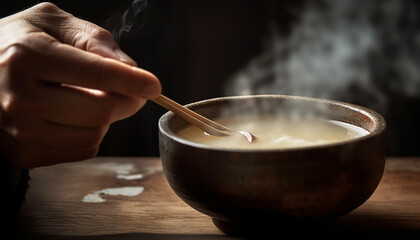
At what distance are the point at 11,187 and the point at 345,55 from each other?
123 centimetres

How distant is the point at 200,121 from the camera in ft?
3.38

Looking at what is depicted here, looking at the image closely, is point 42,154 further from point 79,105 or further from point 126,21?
point 126,21

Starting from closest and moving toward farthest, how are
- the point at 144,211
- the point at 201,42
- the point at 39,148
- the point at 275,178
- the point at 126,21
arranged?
the point at 275,178 → the point at 39,148 → the point at 144,211 → the point at 126,21 → the point at 201,42

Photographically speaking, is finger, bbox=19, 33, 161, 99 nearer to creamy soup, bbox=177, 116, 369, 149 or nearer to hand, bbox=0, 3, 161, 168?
hand, bbox=0, 3, 161, 168

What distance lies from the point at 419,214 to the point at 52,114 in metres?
0.75

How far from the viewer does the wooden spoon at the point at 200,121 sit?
Result: 1000 millimetres

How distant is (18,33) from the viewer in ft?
2.88

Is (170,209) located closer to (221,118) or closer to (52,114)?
(221,118)

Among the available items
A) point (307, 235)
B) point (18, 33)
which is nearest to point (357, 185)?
point (307, 235)

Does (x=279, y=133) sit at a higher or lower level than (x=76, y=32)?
lower

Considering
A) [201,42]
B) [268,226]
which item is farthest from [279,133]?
[201,42]

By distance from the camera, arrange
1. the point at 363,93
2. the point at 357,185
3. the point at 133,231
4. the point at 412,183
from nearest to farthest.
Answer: the point at 357,185 < the point at 133,231 < the point at 412,183 < the point at 363,93

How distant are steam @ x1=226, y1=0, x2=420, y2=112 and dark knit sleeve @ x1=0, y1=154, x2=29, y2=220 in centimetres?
88

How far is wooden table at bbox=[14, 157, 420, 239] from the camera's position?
97cm
